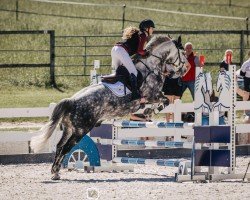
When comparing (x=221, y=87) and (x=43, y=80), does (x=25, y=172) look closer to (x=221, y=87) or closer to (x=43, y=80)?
(x=221, y=87)

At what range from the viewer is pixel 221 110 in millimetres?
15109

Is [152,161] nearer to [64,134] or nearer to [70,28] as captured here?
[64,134]

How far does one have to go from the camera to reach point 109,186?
14500 mm

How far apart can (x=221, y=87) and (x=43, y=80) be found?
14737 millimetres

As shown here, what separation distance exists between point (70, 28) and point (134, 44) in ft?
68.8

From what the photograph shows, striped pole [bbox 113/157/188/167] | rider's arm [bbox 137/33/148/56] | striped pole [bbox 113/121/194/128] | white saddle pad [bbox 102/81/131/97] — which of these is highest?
rider's arm [bbox 137/33/148/56]

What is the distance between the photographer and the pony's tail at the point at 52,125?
15.7 metres

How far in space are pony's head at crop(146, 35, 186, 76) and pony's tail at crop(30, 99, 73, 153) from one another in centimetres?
159

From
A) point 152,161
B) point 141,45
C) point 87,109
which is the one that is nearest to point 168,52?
point 141,45

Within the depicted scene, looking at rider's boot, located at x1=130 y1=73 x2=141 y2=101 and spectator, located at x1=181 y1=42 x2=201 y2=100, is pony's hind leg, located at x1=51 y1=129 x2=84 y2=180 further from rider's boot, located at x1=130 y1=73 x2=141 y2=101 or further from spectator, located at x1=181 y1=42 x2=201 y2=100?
spectator, located at x1=181 y1=42 x2=201 y2=100

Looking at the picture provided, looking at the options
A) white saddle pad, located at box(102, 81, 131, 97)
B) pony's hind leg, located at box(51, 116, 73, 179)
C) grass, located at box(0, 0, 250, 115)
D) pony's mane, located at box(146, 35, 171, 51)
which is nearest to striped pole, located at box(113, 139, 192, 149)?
white saddle pad, located at box(102, 81, 131, 97)

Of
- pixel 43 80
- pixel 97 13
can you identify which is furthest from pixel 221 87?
pixel 97 13

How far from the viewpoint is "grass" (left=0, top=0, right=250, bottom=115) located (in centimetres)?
2889

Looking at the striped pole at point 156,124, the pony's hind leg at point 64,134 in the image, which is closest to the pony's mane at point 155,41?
the striped pole at point 156,124
